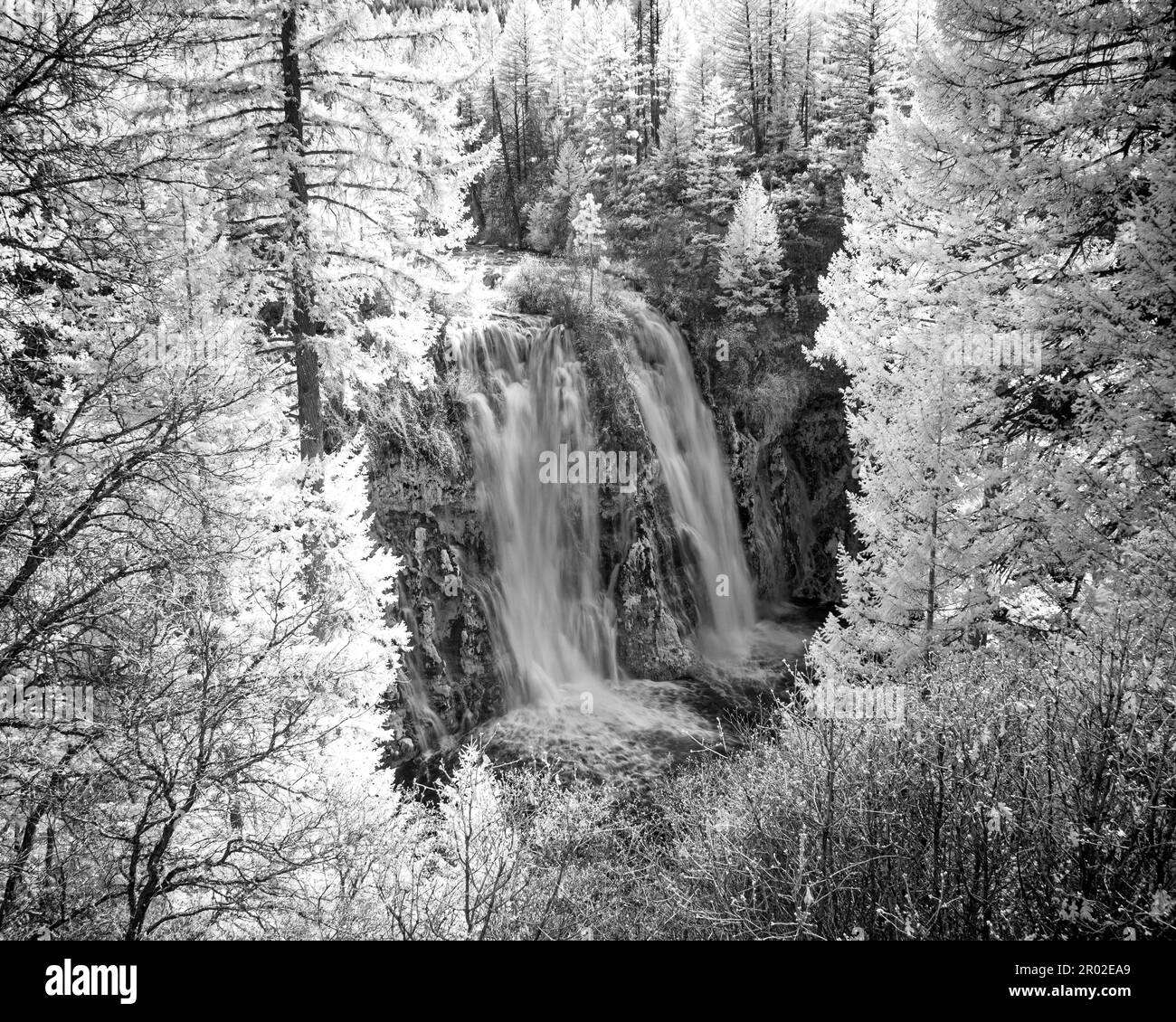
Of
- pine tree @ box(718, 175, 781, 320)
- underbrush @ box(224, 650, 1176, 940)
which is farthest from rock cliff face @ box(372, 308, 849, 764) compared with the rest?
underbrush @ box(224, 650, 1176, 940)

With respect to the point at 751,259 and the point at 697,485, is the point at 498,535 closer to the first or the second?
the point at 697,485

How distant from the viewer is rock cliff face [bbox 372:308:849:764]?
1402 centimetres

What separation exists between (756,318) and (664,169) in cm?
1204

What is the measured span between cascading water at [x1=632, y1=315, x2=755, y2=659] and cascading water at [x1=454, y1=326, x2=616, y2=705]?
276 centimetres

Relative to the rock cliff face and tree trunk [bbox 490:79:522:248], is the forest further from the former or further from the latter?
tree trunk [bbox 490:79:522:248]

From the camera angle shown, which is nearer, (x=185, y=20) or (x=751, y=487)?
(x=185, y=20)

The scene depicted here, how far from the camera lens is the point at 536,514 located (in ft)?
55.7

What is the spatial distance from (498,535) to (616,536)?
3.50 m

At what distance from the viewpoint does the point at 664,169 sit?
1188 inches

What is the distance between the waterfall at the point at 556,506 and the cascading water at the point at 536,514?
0.03 metres

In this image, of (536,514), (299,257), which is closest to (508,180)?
(536,514)

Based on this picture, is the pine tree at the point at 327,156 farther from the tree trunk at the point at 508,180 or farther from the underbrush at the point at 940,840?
the tree trunk at the point at 508,180
